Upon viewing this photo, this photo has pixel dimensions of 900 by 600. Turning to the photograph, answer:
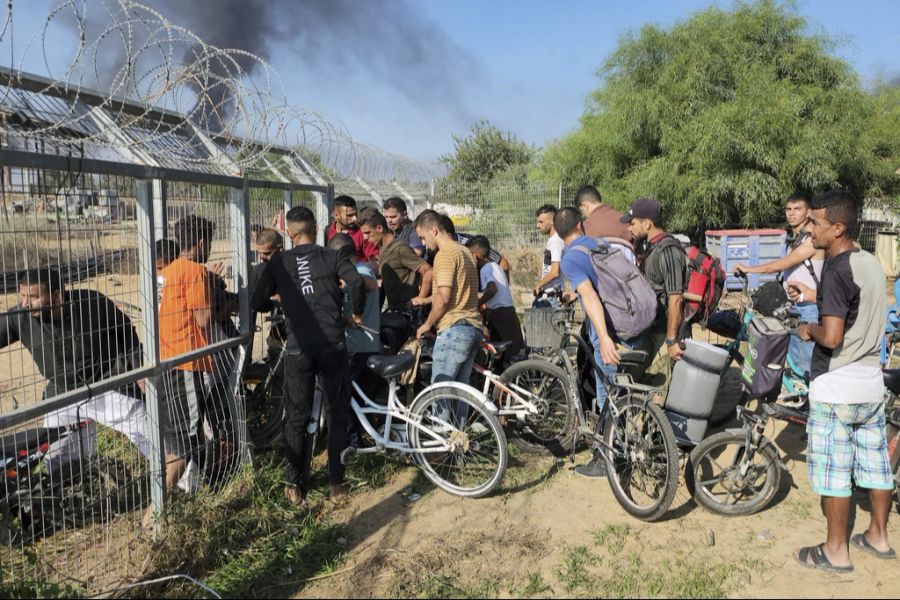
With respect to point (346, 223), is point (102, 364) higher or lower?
lower

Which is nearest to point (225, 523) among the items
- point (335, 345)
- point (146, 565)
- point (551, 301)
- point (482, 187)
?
point (146, 565)

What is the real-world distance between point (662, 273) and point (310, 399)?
2593 millimetres

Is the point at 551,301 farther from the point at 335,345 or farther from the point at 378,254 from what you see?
the point at 335,345

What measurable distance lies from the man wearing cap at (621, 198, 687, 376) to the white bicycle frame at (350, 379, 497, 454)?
1418mm

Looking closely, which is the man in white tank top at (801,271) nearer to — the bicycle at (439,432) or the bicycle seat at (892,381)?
the bicycle seat at (892,381)

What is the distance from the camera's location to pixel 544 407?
16.4ft

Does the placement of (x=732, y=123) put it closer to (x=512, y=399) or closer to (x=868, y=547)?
(x=512, y=399)

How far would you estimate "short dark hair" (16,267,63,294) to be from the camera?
315 centimetres

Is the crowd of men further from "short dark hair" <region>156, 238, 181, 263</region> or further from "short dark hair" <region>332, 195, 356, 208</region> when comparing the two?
"short dark hair" <region>332, 195, 356, 208</region>

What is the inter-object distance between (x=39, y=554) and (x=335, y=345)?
1844mm

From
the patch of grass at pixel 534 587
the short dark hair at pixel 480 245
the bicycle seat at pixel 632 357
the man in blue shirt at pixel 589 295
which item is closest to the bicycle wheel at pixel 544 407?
the man in blue shirt at pixel 589 295

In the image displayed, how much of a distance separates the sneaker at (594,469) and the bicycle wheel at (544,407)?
0.74 ft

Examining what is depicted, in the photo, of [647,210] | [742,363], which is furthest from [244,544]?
[742,363]

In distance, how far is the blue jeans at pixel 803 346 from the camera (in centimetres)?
474
